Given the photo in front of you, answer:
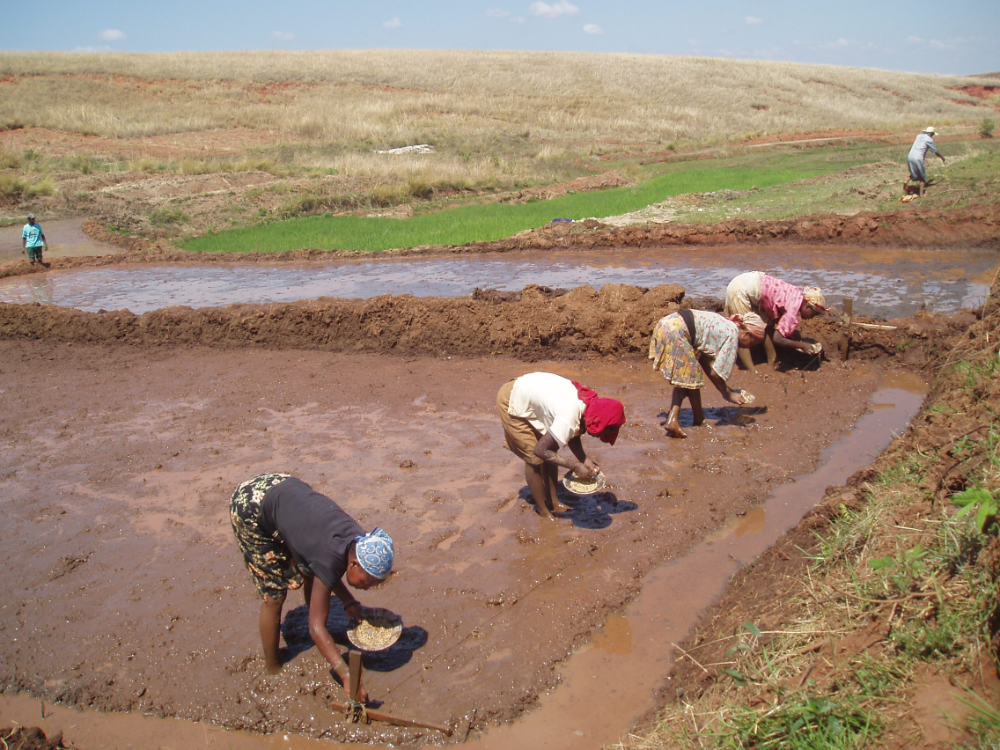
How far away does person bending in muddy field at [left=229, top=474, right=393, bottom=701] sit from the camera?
342cm

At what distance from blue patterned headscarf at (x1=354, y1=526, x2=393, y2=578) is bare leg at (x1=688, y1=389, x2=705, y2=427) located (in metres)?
3.77

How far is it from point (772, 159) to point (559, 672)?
93.0ft

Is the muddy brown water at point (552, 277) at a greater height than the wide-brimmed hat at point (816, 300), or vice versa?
the wide-brimmed hat at point (816, 300)

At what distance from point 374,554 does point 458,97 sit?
52.3 meters

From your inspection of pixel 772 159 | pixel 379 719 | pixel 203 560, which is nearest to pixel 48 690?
pixel 203 560

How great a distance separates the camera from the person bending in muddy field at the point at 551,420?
4570mm

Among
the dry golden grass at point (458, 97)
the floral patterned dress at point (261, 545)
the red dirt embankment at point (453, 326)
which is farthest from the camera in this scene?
the dry golden grass at point (458, 97)

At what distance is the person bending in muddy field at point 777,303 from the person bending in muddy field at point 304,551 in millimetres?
5201

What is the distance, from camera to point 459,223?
734 inches

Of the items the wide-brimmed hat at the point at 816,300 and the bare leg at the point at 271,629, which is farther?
the wide-brimmed hat at the point at 816,300

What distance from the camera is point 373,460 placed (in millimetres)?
6500

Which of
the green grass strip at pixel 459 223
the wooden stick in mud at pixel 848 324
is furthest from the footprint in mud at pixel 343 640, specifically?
the green grass strip at pixel 459 223

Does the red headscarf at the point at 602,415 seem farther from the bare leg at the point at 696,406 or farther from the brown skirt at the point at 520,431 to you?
the bare leg at the point at 696,406

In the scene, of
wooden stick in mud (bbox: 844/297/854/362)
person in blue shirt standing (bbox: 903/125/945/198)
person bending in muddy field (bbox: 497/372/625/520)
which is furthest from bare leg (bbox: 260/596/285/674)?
person in blue shirt standing (bbox: 903/125/945/198)
